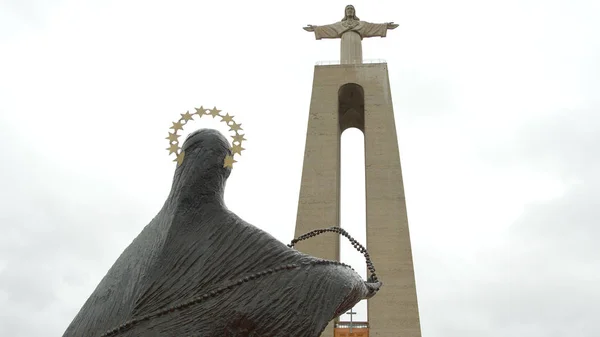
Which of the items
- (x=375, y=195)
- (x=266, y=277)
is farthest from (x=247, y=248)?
(x=375, y=195)

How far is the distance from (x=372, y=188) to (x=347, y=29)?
5252 mm

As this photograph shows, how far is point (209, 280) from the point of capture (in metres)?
2.54

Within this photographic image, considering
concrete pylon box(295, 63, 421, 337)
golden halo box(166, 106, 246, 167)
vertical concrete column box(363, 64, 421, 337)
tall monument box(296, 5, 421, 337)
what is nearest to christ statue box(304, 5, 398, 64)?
tall monument box(296, 5, 421, 337)

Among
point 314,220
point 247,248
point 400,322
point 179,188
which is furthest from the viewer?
point 314,220

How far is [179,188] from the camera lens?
2.87 meters

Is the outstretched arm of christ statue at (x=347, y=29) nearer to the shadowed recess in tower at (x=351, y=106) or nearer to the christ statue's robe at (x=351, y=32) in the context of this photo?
the christ statue's robe at (x=351, y=32)

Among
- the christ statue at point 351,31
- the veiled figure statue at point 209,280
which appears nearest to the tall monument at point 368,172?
the christ statue at point 351,31

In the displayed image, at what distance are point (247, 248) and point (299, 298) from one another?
34 cm

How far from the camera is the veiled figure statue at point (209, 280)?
7.89 ft

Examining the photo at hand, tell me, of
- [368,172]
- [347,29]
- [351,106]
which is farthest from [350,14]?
[368,172]

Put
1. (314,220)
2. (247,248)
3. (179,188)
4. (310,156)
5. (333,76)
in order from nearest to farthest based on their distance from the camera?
(247,248), (179,188), (314,220), (310,156), (333,76)

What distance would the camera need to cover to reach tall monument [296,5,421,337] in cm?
1266

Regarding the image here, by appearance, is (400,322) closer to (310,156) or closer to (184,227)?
(310,156)

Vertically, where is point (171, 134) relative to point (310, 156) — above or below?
below
